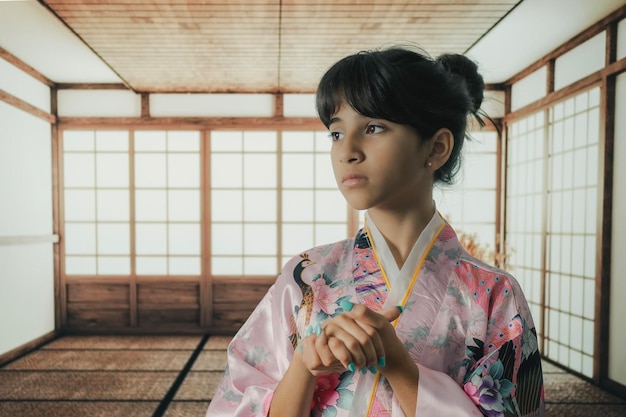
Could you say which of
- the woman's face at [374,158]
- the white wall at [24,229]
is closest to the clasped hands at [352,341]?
the woman's face at [374,158]

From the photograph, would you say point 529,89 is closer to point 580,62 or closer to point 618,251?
point 580,62

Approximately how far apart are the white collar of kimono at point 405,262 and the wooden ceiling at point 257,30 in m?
2.11

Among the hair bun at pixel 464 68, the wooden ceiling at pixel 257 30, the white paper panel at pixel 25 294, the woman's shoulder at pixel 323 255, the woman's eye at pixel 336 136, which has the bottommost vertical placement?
the white paper panel at pixel 25 294

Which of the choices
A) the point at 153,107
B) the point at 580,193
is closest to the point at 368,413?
the point at 580,193

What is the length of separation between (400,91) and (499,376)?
0.56 metres

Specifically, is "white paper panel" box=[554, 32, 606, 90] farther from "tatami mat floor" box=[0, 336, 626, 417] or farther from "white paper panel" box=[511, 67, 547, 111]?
"tatami mat floor" box=[0, 336, 626, 417]

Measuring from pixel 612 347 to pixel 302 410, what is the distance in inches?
141

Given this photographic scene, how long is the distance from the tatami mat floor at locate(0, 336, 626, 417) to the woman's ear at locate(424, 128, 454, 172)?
2767mm

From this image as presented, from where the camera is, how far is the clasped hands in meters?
0.63

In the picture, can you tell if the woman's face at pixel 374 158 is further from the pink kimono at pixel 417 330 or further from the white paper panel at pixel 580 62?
the white paper panel at pixel 580 62

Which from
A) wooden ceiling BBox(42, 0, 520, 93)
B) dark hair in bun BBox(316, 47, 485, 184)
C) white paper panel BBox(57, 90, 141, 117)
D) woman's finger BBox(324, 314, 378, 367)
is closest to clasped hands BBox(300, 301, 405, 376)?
woman's finger BBox(324, 314, 378, 367)

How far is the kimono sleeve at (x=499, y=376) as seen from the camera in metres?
0.76

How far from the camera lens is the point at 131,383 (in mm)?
3574

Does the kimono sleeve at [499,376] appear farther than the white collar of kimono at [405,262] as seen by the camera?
No
